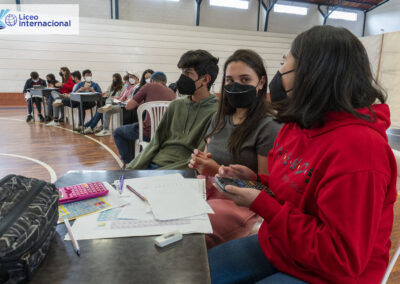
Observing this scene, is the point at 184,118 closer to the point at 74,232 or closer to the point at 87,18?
the point at 74,232

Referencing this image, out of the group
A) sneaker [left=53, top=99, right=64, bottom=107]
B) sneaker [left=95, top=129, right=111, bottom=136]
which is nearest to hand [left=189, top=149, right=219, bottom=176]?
sneaker [left=95, top=129, right=111, bottom=136]

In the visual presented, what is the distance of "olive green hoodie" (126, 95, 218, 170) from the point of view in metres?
1.94

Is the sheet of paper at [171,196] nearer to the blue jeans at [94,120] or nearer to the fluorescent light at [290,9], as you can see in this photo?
the blue jeans at [94,120]

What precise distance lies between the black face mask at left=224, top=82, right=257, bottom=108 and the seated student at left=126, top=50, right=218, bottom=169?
17.4 inches

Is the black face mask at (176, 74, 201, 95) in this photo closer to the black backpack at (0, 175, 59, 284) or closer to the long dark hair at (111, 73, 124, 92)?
the black backpack at (0, 175, 59, 284)

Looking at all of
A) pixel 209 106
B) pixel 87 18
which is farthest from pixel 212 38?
pixel 209 106

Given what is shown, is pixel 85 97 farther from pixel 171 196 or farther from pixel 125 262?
pixel 125 262

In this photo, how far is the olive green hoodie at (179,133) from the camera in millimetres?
1944

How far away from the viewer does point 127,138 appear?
11.0 feet

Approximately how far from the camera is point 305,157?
2.92ft

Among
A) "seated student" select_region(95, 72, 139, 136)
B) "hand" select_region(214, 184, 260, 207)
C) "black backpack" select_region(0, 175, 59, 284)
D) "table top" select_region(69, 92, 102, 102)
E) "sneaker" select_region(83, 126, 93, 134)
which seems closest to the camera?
"black backpack" select_region(0, 175, 59, 284)

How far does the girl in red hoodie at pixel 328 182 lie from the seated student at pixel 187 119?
1.02 m

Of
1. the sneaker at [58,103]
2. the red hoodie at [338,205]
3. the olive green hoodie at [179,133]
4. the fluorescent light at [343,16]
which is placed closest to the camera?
the red hoodie at [338,205]

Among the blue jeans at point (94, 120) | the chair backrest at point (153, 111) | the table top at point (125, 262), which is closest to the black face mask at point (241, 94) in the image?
the table top at point (125, 262)
